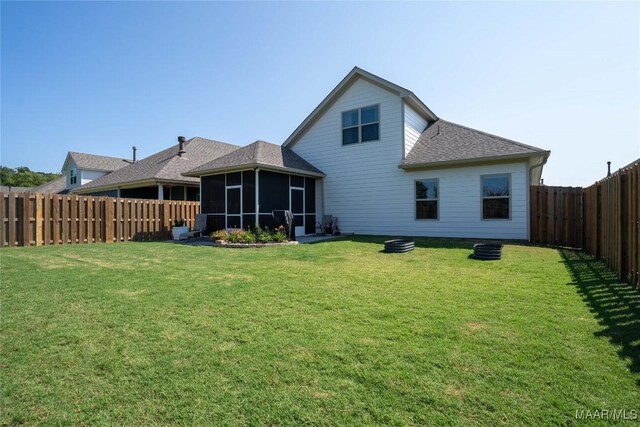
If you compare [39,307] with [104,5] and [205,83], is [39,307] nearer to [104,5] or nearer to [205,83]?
[104,5]

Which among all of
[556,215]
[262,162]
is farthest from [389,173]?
[556,215]

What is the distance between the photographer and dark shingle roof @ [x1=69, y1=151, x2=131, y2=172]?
29300 millimetres

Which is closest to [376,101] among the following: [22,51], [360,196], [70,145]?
[360,196]

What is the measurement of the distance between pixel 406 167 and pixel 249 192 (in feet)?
21.8

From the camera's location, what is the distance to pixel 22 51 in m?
10.7

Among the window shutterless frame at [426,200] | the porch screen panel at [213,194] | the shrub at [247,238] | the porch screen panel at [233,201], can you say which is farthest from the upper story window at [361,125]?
the shrub at [247,238]

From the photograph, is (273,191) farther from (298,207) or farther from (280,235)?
(280,235)

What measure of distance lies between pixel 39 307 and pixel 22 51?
37.8ft

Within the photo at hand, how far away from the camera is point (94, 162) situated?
30391mm

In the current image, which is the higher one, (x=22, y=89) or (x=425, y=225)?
(x=22, y=89)

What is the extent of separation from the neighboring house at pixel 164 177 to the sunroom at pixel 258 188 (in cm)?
408

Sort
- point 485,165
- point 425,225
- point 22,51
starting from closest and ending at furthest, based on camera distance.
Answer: point 22,51 → point 485,165 → point 425,225

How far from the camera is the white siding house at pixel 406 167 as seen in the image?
38.8ft

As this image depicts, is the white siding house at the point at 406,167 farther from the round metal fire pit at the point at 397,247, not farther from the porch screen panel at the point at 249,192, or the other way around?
the round metal fire pit at the point at 397,247
